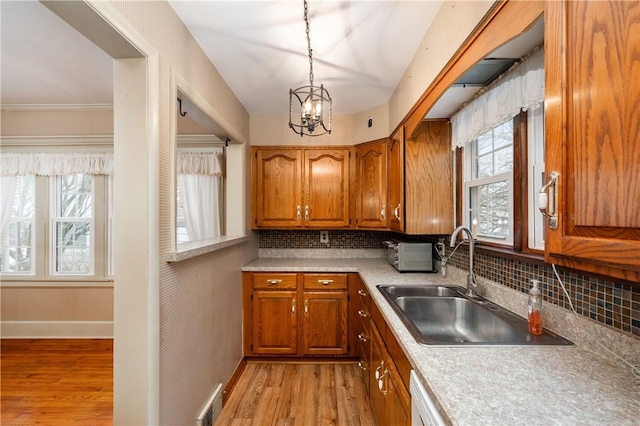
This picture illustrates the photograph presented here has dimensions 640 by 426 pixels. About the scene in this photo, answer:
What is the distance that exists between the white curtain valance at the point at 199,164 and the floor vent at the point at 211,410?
218 centimetres

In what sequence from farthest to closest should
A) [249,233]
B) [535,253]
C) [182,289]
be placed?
[249,233] → [182,289] → [535,253]

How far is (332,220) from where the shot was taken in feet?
10.3

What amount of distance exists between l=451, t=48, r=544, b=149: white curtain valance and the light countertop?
92 centimetres

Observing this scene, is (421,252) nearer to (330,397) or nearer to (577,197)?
(330,397)

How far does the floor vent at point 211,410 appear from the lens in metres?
1.80

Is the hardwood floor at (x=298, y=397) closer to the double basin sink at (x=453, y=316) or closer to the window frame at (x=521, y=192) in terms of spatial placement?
the double basin sink at (x=453, y=316)

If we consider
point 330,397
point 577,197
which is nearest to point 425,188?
point 577,197

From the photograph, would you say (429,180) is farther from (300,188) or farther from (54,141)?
(54,141)

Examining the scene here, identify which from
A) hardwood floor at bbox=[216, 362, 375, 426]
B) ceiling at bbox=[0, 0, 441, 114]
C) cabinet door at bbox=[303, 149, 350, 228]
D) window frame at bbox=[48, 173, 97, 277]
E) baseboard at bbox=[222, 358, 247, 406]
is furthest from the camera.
Answer: window frame at bbox=[48, 173, 97, 277]

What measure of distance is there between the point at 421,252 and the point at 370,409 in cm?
126

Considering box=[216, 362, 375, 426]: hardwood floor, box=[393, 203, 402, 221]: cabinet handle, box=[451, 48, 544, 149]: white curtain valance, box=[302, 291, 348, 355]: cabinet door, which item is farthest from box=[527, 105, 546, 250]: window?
box=[302, 291, 348, 355]: cabinet door

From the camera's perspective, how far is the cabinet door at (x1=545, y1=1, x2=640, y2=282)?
562 millimetres

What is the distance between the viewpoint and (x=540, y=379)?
840 millimetres

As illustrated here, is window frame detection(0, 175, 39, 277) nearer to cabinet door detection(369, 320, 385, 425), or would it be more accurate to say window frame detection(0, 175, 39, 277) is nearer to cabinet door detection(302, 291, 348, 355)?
cabinet door detection(302, 291, 348, 355)
